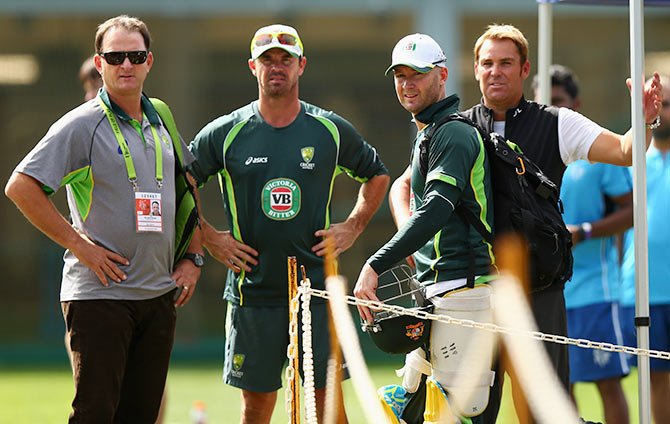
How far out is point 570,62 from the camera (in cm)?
1395

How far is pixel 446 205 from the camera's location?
4109mm

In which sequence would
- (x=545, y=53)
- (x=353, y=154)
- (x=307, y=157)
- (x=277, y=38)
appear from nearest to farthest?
(x=277, y=38), (x=307, y=157), (x=353, y=154), (x=545, y=53)

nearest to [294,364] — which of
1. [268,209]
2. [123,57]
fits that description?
[268,209]

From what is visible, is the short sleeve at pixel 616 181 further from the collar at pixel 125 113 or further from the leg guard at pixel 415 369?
the collar at pixel 125 113

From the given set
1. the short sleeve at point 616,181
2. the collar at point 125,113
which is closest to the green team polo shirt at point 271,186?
the collar at point 125,113

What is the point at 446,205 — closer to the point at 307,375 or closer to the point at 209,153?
the point at 307,375

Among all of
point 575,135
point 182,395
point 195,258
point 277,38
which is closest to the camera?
point 575,135

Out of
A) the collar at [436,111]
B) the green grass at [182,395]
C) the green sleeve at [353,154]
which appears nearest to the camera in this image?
the collar at [436,111]

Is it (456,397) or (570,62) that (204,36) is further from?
(456,397)

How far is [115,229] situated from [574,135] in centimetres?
228

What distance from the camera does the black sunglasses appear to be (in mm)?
4641

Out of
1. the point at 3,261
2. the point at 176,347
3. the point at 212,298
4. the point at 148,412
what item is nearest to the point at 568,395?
the point at 148,412

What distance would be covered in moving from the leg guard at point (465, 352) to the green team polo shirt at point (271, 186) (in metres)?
1.14

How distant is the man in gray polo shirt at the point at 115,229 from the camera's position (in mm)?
4387
